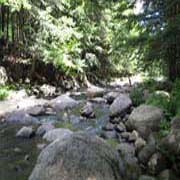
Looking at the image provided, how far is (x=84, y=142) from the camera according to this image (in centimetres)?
533

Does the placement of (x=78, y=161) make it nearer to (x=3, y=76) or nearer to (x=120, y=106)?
(x=120, y=106)

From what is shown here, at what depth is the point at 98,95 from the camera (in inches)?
597

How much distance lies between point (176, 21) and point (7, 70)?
32.0 ft

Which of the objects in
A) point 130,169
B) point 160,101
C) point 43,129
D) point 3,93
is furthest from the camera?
point 3,93

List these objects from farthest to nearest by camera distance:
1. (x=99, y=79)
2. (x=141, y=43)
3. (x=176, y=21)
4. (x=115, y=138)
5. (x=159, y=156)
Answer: (x=99, y=79) < (x=141, y=43) < (x=176, y=21) < (x=115, y=138) < (x=159, y=156)

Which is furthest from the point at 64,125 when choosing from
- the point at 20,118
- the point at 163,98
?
the point at 163,98

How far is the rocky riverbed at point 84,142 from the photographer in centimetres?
509

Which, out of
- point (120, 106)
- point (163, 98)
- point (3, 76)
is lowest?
point (120, 106)

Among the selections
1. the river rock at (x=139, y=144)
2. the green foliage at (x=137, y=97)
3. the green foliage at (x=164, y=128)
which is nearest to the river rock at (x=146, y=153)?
the river rock at (x=139, y=144)

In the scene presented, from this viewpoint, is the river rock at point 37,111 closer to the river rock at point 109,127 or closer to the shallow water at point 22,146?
the shallow water at point 22,146

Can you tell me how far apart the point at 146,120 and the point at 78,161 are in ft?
10.8

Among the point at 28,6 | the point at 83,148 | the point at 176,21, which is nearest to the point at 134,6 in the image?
the point at 176,21

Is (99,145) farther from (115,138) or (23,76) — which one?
(23,76)

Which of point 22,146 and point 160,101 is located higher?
point 160,101
